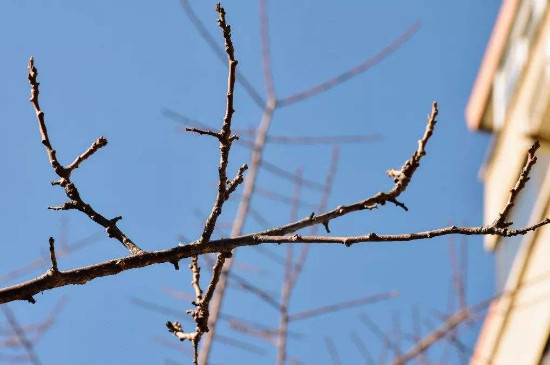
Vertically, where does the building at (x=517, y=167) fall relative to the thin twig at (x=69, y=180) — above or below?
above

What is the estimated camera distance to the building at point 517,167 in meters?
7.06

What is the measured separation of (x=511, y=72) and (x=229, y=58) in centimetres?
788

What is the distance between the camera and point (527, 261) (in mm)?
7453

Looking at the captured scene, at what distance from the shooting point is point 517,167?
8.57 metres

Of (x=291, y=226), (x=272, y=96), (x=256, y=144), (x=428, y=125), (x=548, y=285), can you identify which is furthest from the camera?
(x=548, y=285)

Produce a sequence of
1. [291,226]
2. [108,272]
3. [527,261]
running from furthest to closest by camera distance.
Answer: [527,261] → [291,226] → [108,272]

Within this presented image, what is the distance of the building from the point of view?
706 cm

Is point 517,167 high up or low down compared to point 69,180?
up

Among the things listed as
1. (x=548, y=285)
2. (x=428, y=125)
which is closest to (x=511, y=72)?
(x=548, y=285)

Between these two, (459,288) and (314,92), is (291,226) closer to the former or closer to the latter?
(314,92)

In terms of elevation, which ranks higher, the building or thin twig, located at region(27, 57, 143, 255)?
the building

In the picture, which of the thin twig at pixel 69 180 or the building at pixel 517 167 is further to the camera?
the building at pixel 517 167

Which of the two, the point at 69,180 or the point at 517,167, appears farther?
the point at 517,167

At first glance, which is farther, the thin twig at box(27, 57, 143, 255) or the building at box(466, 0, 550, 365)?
the building at box(466, 0, 550, 365)
